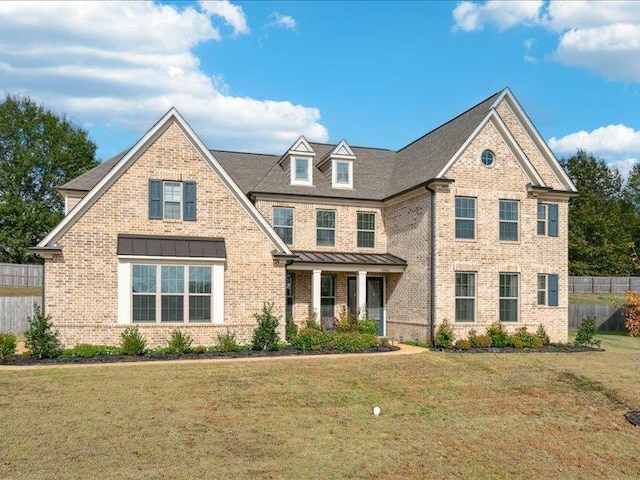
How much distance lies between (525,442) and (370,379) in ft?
16.4

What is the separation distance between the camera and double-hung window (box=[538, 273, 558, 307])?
2392 centimetres

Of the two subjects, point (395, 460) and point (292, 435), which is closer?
point (395, 460)

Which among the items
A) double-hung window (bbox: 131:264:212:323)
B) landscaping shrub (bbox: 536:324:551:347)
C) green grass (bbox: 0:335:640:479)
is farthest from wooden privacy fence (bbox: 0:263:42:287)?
landscaping shrub (bbox: 536:324:551:347)

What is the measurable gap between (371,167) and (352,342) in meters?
11.3

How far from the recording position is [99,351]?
18.0m

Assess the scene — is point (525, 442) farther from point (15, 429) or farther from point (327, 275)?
point (327, 275)

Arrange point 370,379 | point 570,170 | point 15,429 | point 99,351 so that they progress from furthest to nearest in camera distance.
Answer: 1. point 570,170
2. point 99,351
3. point 370,379
4. point 15,429

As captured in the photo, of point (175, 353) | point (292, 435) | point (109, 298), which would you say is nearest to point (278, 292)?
point (175, 353)

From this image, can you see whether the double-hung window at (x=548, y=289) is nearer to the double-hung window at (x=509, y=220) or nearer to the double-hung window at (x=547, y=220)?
the double-hung window at (x=547, y=220)

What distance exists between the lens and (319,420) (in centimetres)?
1252

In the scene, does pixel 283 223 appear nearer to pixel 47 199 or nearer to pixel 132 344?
pixel 132 344

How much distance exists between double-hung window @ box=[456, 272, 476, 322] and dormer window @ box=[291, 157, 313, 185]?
7952mm

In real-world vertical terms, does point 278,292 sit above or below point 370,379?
above

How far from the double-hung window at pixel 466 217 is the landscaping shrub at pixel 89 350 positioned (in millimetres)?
13118
